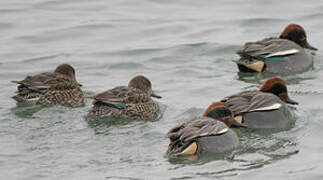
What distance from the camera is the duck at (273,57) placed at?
15508 millimetres

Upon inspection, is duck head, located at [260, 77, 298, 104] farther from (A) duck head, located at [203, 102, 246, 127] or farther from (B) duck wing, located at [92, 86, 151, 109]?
(B) duck wing, located at [92, 86, 151, 109]

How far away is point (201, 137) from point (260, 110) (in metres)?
1.64

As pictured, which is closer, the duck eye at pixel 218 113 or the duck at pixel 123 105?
the duck eye at pixel 218 113

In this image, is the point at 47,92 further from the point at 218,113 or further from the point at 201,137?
the point at 201,137

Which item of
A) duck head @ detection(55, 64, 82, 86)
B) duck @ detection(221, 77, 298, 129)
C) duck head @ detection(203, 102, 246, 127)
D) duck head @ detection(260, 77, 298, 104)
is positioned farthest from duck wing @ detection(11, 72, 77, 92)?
duck head @ detection(260, 77, 298, 104)

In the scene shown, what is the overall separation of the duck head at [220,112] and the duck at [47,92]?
2.78 m

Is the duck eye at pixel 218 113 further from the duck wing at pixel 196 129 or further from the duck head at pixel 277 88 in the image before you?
the duck head at pixel 277 88

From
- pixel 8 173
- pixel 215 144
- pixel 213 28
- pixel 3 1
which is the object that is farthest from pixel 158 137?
pixel 3 1

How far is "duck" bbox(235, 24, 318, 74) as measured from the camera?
1551 centimetres

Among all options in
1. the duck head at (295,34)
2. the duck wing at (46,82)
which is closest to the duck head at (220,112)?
the duck wing at (46,82)

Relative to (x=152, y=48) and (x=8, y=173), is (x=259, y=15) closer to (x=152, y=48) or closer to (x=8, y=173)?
(x=152, y=48)

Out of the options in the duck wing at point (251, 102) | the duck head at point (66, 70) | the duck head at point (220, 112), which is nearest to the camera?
the duck head at point (220, 112)

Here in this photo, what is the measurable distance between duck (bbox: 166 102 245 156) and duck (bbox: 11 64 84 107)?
3044 millimetres

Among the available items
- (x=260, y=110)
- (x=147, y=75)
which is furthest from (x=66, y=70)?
(x=260, y=110)
